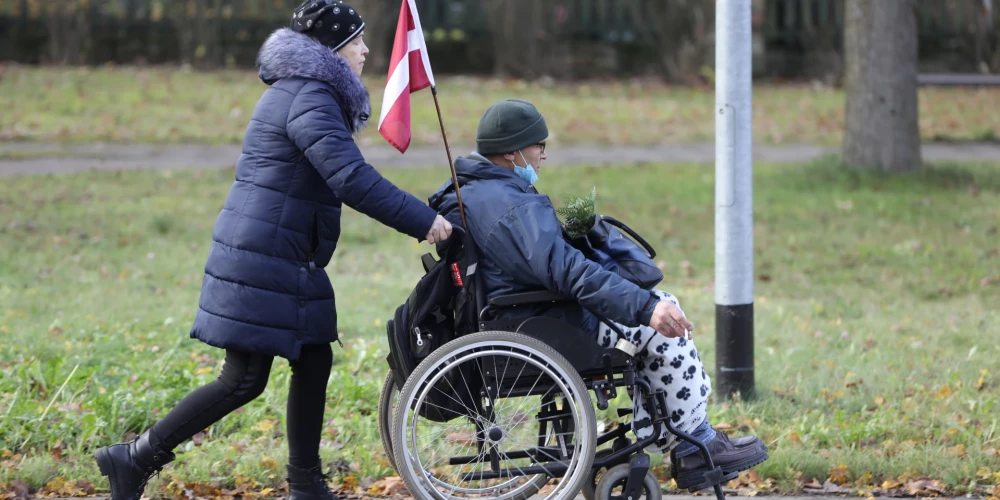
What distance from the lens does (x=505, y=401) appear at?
3941 mm

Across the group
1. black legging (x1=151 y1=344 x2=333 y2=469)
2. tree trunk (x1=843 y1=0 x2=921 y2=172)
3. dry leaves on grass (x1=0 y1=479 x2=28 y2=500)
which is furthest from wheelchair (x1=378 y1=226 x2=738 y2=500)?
tree trunk (x1=843 y1=0 x2=921 y2=172)

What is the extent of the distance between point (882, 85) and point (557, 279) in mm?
8366

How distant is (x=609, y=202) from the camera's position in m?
10.6

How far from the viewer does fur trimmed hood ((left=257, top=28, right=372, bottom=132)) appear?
12.0 feet

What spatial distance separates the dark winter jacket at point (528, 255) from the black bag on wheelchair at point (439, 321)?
77 millimetres

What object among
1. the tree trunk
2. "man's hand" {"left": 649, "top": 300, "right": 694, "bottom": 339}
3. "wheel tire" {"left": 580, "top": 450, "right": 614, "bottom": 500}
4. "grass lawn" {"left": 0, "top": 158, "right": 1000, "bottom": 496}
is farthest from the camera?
the tree trunk

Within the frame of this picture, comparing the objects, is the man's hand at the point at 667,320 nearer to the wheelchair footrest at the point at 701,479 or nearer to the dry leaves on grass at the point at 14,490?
the wheelchair footrest at the point at 701,479

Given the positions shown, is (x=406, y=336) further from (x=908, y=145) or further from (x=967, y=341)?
(x=908, y=145)

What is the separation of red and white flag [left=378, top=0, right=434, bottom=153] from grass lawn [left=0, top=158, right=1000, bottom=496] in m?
1.39

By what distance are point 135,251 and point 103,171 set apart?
10.1 feet

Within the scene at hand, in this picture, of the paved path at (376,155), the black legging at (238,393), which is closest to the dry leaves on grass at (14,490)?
the black legging at (238,393)

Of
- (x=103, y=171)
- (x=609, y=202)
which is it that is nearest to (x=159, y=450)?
(x=609, y=202)

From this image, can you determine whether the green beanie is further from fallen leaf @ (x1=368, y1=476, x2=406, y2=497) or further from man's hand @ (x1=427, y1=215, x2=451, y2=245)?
fallen leaf @ (x1=368, y1=476, x2=406, y2=497)

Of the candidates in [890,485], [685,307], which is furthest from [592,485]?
[685,307]
